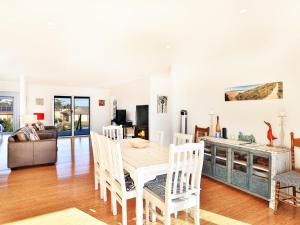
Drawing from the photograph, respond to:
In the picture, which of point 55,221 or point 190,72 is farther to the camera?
point 190,72

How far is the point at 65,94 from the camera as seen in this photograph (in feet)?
30.1

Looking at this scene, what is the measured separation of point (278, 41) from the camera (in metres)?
3.15

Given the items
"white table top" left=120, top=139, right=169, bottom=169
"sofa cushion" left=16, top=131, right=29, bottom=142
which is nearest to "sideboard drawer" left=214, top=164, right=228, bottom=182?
"white table top" left=120, top=139, right=169, bottom=169

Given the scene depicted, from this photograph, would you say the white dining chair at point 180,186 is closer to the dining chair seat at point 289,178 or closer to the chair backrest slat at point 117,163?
the chair backrest slat at point 117,163

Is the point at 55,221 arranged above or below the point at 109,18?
below

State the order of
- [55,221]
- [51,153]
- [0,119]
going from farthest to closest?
1. [0,119]
2. [51,153]
3. [55,221]

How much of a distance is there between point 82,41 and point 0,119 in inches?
278

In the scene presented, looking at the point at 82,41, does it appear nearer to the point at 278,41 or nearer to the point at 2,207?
the point at 2,207

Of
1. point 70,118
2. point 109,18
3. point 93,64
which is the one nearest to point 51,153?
point 93,64

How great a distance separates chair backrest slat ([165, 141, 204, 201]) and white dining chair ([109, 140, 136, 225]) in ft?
1.69

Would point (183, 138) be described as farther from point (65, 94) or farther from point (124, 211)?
point (65, 94)

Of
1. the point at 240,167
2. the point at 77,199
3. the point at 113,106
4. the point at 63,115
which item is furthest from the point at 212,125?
the point at 63,115

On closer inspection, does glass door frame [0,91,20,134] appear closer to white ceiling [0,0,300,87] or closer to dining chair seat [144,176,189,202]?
white ceiling [0,0,300,87]

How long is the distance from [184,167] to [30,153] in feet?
12.7
